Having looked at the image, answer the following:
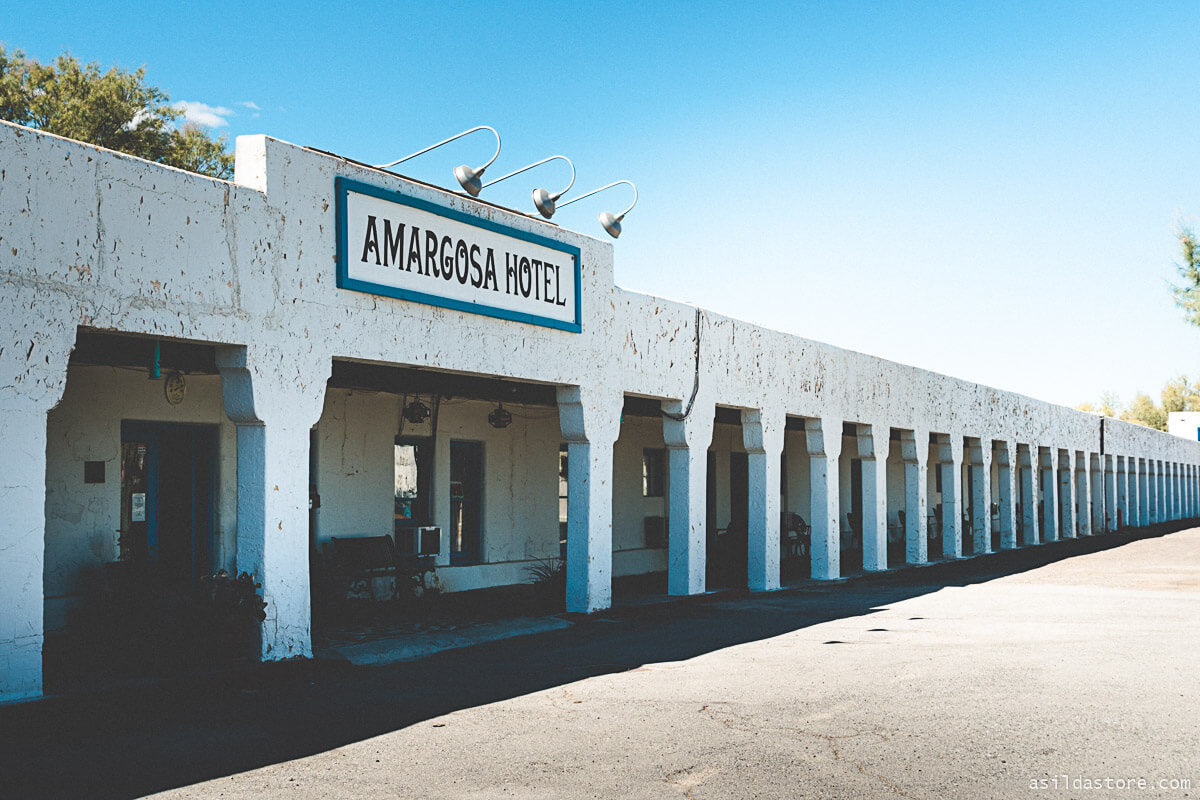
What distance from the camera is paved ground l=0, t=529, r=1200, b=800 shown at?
5.54 metres

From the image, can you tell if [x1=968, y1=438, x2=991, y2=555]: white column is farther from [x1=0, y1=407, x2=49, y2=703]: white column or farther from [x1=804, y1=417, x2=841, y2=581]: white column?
[x1=0, y1=407, x2=49, y2=703]: white column

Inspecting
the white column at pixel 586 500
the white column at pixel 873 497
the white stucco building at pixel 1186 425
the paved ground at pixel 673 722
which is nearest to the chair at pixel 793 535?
the white column at pixel 873 497

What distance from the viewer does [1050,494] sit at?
98.3 ft

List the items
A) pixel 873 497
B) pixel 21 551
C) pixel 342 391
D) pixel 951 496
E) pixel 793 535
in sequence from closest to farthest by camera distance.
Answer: pixel 21 551
pixel 342 391
pixel 873 497
pixel 951 496
pixel 793 535

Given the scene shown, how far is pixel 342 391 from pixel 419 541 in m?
2.21

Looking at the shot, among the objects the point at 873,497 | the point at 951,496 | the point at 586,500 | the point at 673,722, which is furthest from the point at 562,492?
the point at 673,722

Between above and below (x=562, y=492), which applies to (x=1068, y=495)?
below

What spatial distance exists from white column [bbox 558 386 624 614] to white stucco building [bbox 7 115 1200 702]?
0.04 metres

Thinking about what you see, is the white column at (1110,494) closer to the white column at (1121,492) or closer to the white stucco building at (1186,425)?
the white column at (1121,492)

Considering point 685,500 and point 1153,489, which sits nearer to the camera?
point 685,500

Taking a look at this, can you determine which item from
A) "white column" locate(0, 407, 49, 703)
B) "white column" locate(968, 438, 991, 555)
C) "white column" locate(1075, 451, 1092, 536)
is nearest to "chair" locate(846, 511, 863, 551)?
"white column" locate(968, 438, 991, 555)

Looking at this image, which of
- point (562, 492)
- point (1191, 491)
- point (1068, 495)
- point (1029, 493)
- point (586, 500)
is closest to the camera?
point (586, 500)

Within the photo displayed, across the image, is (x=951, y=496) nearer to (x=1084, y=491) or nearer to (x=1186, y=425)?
(x=1084, y=491)

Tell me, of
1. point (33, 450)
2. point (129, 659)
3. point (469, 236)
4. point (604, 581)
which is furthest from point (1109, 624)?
point (33, 450)
